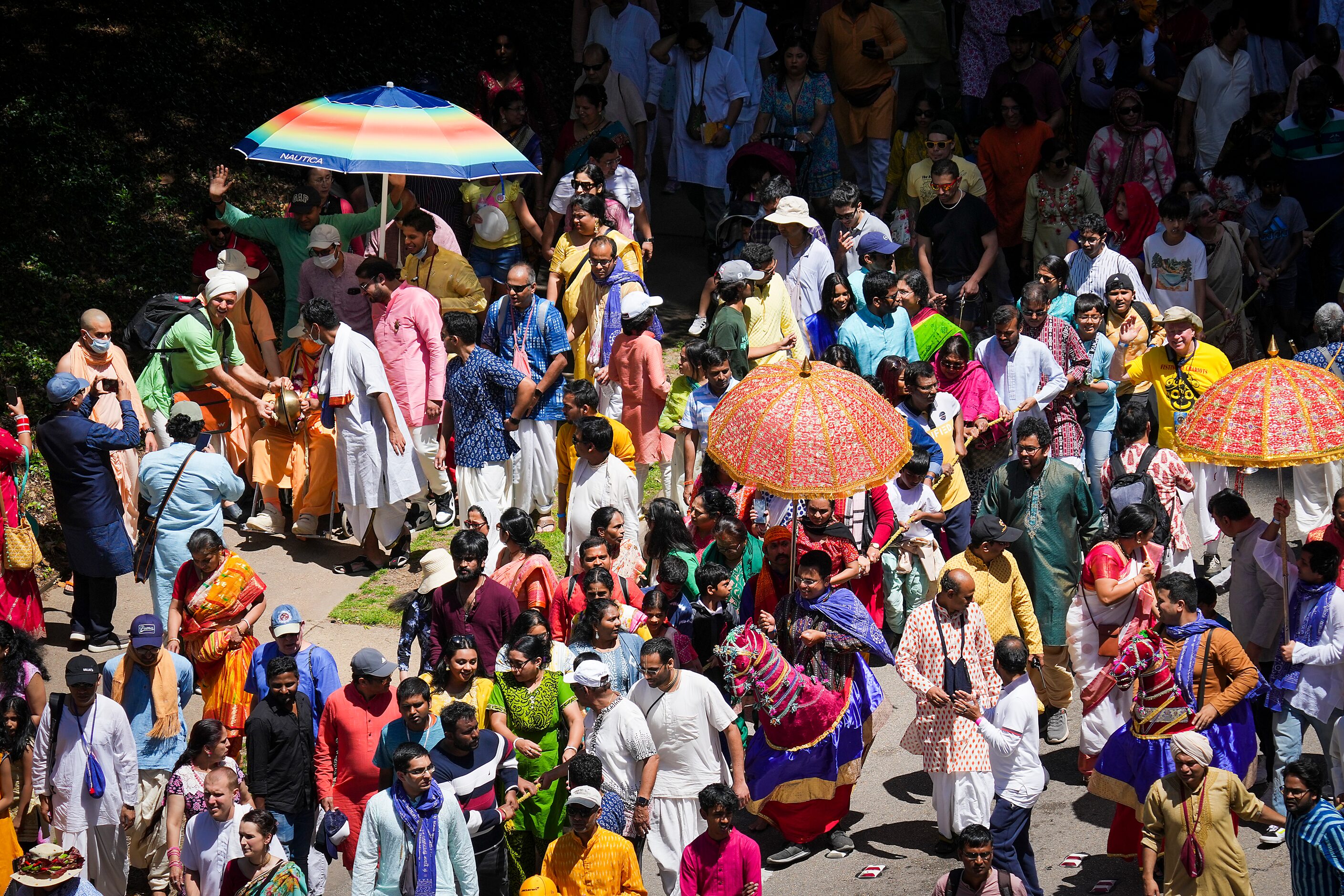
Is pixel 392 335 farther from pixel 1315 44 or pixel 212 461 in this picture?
pixel 1315 44

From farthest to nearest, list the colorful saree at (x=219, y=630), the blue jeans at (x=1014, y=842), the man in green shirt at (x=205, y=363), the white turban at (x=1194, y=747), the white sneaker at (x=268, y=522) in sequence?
the white sneaker at (x=268, y=522) < the man in green shirt at (x=205, y=363) < the colorful saree at (x=219, y=630) < the blue jeans at (x=1014, y=842) < the white turban at (x=1194, y=747)

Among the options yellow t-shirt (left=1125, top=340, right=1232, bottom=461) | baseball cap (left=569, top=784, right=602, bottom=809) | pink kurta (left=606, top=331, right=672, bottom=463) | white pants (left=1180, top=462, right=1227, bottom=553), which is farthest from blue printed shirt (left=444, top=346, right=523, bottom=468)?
white pants (left=1180, top=462, right=1227, bottom=553)

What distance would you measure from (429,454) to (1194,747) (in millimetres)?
6279

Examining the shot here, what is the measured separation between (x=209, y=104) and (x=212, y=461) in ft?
21.9

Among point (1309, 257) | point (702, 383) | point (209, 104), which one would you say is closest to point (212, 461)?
point (702, 383)

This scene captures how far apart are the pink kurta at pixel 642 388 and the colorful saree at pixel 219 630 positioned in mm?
3137

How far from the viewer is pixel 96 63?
15.4 m

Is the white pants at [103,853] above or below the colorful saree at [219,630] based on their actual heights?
below

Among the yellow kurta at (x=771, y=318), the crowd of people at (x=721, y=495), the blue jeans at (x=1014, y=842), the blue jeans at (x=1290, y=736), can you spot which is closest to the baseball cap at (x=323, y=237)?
the crowd of people at (x=721, y=495)

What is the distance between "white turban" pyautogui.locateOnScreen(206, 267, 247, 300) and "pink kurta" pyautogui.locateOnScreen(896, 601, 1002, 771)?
583 centimetres

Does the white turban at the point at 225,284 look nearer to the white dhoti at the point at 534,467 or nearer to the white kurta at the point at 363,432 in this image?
the white kurta at the point at 363,432

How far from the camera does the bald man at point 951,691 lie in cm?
839

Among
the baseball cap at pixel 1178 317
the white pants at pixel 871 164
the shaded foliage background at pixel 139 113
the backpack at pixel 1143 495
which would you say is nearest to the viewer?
the backpack at pixel 1143 495

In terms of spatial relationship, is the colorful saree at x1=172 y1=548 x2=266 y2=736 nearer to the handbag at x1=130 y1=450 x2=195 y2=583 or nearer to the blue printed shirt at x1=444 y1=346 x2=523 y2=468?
the handbag at x1=130 y1=450 x2=195 y2=583
